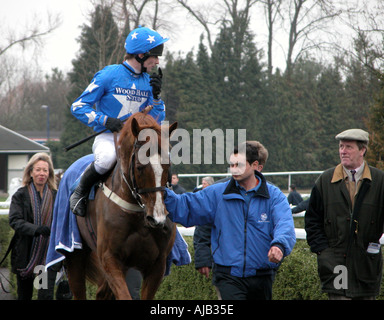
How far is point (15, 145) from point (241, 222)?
109 ft

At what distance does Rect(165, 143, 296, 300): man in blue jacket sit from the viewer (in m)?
3.62

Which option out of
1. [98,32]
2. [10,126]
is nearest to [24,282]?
[98,32]

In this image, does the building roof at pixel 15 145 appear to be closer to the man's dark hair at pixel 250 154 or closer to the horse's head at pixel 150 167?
the horse's head at pixel 150 167

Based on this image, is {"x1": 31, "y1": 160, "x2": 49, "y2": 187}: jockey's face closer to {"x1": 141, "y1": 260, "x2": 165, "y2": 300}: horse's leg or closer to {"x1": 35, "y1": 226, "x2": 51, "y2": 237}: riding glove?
{"x1": 35, "y1": 226, "x2": 51, "y2": 237}: riding glove

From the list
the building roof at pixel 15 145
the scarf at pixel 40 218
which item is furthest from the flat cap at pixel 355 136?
the building roof at pixel 15 145

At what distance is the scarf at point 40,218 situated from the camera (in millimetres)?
5418

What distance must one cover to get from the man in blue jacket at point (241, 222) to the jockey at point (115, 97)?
87cm

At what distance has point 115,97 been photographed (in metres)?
4.45

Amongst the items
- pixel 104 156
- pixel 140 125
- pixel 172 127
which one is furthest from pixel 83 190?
pixel 172 127

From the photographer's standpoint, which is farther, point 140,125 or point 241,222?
point 140,125

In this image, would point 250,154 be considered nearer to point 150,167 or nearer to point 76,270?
point 150,167

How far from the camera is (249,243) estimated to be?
3656mm

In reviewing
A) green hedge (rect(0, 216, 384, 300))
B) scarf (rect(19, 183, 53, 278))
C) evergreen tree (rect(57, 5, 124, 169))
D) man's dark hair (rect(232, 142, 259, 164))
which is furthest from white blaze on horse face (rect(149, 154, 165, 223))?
evergreen tree (rect(57, 5, 124, 169))
